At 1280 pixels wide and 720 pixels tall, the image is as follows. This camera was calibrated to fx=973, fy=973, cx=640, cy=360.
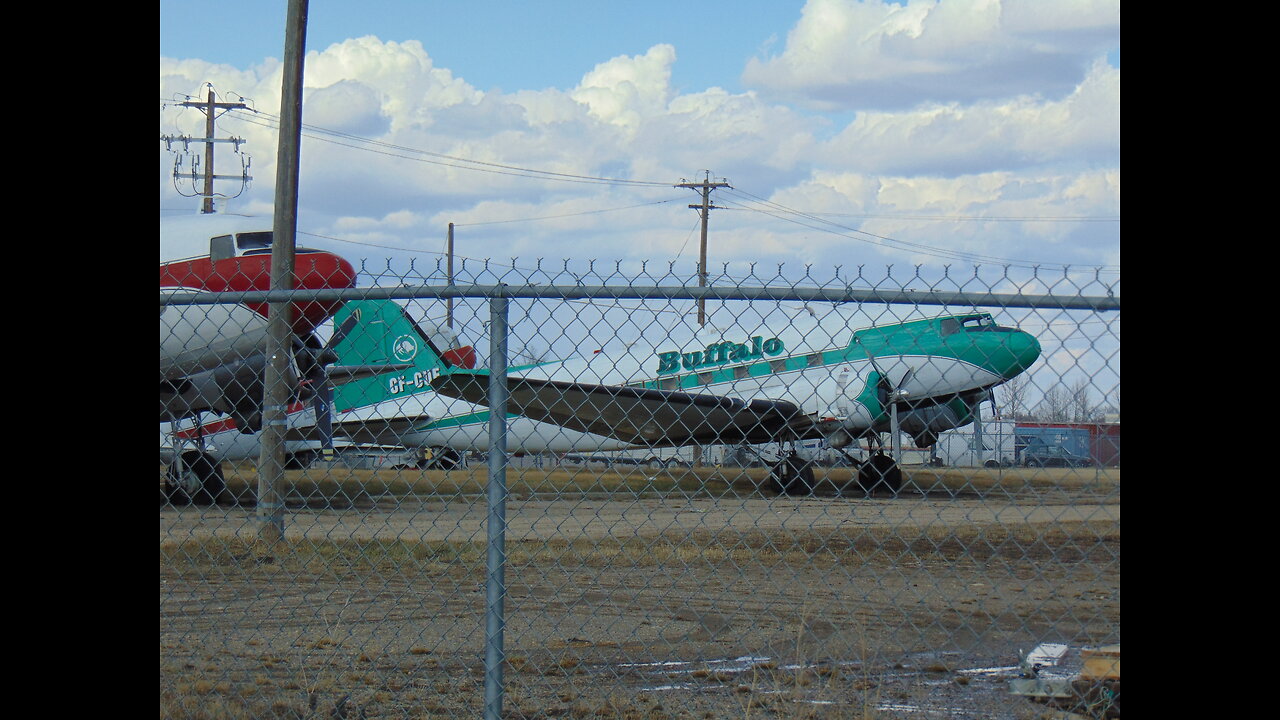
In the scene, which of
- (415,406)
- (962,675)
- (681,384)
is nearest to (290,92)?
(681,384)

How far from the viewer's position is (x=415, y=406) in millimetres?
23109

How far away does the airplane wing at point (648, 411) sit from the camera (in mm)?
8398

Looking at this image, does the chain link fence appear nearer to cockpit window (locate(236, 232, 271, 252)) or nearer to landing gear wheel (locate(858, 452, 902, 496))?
landing gear wheel (locate(858, 452, 902, 496))

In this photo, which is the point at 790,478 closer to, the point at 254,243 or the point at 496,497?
the point at 496,497

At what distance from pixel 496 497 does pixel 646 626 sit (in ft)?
9.68

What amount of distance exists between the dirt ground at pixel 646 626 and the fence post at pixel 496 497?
73 centimetres

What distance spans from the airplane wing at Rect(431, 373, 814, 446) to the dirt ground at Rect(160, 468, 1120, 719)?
1.36 metres

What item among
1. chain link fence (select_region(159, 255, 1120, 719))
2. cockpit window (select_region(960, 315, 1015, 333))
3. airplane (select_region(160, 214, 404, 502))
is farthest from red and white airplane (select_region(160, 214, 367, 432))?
cockpit window (select_region(960, 315, 1015, 333))

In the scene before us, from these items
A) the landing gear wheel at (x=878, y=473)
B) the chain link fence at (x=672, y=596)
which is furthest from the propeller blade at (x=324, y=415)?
the landing gear wheel at (x=878, y=473)

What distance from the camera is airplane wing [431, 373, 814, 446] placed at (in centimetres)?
840

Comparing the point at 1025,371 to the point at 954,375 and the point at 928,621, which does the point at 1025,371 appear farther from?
the point at 954,375

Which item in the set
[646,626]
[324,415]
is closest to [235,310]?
[324,415]

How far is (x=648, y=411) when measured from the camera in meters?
11.7

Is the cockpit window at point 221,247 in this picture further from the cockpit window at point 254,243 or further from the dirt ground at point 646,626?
the dirt ground at point 646,626
